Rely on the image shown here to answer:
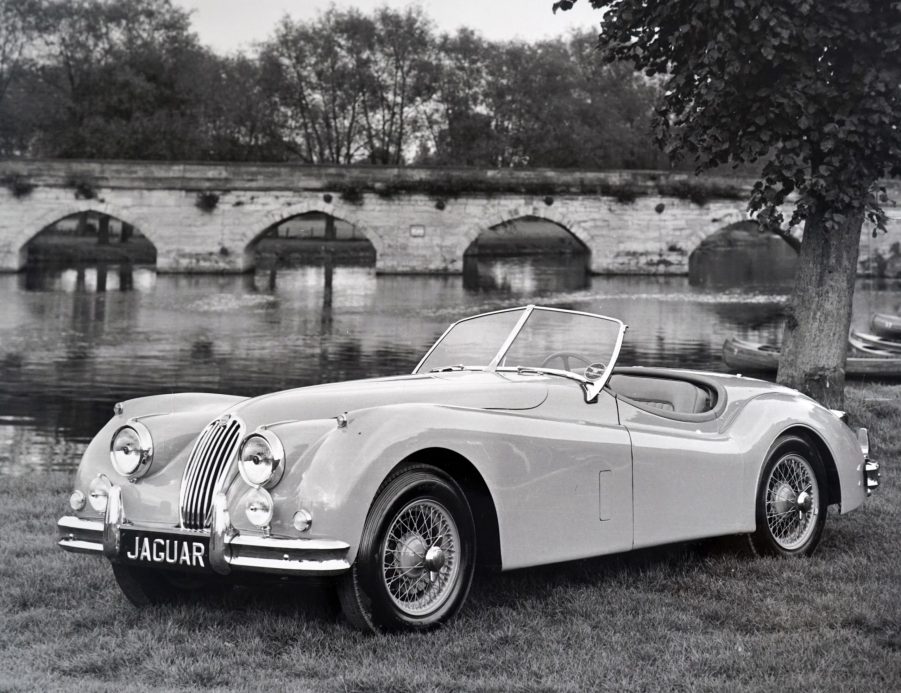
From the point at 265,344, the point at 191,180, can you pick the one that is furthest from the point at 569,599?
the point at 191,180

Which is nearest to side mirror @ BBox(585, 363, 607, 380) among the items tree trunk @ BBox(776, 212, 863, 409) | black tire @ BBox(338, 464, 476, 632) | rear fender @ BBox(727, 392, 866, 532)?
rear fender @ BBox(727, 392, 866, 532)

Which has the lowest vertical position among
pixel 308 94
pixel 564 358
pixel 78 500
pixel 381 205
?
pixel 78 500

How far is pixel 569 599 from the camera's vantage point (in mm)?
5246

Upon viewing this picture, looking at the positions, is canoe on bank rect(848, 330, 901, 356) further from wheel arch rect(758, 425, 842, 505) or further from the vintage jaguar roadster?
the vintage jaguar roadster

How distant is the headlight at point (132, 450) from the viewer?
4.87 meters

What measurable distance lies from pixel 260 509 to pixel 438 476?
0.73m

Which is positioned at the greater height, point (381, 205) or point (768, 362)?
point (381, 205)

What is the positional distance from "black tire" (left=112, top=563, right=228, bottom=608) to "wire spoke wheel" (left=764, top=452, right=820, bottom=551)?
9.45 feet

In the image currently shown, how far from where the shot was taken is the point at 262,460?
14.8ft

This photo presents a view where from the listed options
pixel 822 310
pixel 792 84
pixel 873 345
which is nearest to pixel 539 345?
pixel 792 84

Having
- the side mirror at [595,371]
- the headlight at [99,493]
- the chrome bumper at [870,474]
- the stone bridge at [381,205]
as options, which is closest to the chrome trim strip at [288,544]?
the headlight at [99,493]

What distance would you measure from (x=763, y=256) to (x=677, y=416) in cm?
5659

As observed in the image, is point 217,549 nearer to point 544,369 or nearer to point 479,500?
point 479,500

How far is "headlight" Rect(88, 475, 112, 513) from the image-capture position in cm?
489
